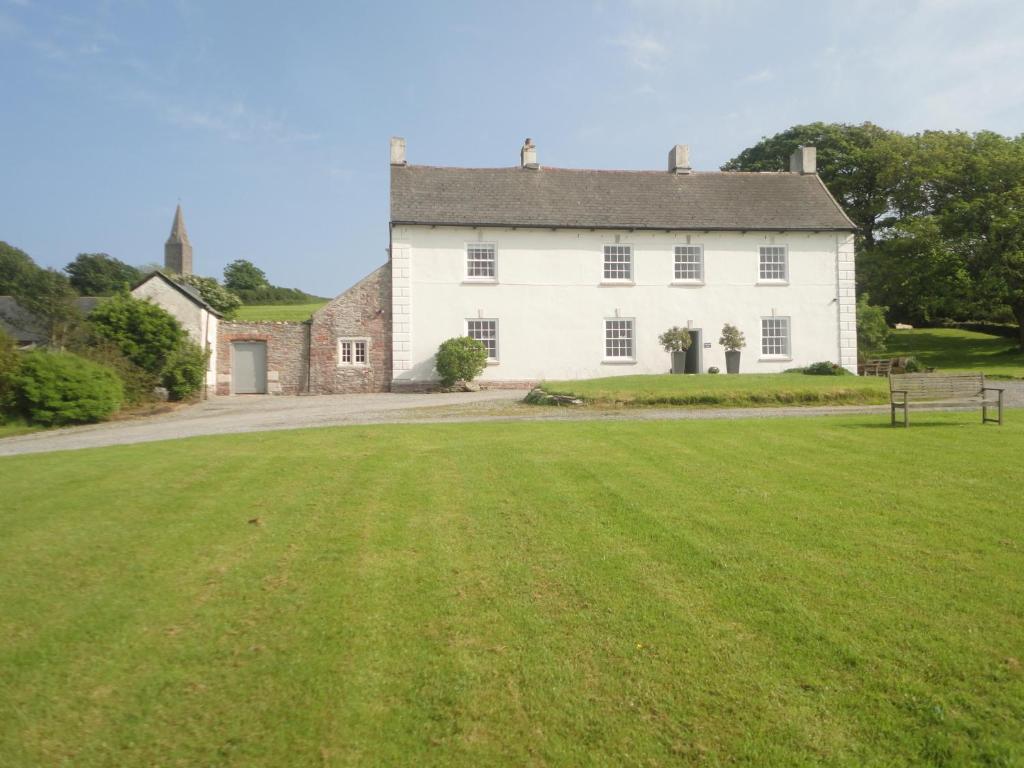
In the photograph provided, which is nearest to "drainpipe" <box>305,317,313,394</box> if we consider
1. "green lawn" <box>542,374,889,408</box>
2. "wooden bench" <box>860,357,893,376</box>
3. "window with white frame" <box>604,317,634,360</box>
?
"green lawn" <box>542,374,889,408</box>

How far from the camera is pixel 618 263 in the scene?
30.3 metres

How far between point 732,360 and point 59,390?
23.7 meters

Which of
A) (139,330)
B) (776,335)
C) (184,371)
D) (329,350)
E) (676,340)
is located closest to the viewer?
(139,330)

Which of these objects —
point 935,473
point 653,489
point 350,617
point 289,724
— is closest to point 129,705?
point 289,724

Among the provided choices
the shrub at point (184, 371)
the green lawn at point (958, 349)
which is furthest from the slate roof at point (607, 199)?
the green lawn at point (958, 349)

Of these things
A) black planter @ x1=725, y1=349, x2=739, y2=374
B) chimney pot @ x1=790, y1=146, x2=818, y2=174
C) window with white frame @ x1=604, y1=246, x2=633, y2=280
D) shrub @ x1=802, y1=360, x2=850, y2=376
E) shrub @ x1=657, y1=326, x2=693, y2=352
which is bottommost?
shrub @ x1=802, y1=360, x2=850, y2=376

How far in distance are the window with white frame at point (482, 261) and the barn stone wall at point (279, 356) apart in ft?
23.4

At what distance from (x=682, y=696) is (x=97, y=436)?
1522 cm

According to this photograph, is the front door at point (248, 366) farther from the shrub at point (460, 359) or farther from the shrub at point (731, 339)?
the shrub at point (731, 339)

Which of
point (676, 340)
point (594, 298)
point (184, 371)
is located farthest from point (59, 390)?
point (676, 340)

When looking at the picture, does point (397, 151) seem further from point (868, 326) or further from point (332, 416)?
point (868, 326)

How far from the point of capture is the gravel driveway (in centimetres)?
1476

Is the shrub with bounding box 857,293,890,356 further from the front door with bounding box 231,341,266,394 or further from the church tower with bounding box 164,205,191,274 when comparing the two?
the church tower with bounding box 164,205,191,274

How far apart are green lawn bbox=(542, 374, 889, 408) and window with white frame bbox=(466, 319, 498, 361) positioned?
8092 millimetres
